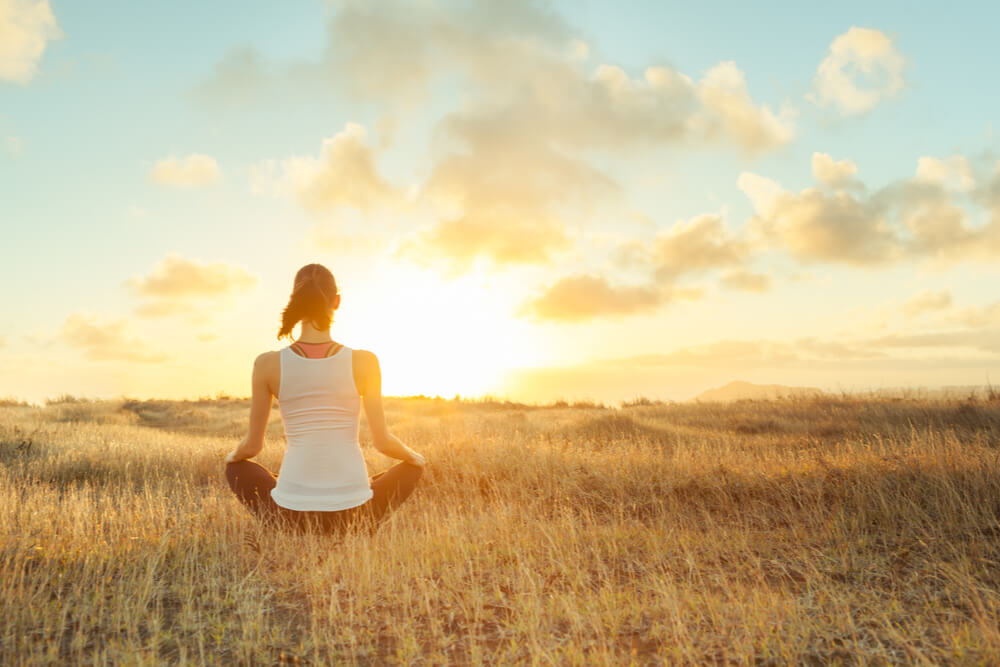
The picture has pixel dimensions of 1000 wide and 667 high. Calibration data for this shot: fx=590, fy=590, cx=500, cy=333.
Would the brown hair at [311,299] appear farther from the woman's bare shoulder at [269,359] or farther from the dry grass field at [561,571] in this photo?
the dry grass field at [561,571]

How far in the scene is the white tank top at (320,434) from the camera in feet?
16.1

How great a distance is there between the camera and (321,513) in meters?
5.14

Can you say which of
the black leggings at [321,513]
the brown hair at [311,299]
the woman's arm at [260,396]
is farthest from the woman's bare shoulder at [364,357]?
the black leggings at [321,513]

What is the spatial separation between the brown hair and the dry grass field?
1.95m

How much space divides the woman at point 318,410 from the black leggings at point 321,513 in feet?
0.06

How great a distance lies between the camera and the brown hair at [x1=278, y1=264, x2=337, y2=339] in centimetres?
488

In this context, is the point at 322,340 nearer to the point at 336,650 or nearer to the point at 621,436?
the point at 336,650

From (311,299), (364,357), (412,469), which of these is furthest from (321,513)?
(311,299)

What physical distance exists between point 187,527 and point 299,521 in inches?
62.2

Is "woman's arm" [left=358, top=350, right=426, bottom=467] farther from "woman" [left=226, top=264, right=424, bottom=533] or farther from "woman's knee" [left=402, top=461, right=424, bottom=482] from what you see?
"woman's knee" [left=402, top=461, right=424, bottom=482]

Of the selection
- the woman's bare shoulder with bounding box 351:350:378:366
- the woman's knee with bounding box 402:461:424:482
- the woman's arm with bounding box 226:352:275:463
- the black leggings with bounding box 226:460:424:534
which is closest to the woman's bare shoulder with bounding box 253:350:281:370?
the woman's arm with bounding box 226:352:275:463

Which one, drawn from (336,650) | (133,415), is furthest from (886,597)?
(133,415)

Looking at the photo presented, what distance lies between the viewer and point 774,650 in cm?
368

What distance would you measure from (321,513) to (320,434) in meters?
0.72
